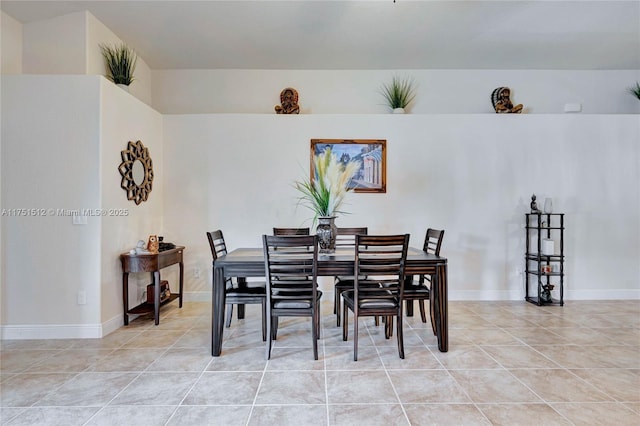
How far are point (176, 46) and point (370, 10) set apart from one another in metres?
2.43

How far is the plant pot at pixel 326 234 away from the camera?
3.06 metres

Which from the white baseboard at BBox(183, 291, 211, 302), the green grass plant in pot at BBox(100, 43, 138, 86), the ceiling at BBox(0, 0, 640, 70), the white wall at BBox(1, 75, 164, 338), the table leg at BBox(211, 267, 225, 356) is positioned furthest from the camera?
the white baseboard at BBox(183, 291, 211, 302)

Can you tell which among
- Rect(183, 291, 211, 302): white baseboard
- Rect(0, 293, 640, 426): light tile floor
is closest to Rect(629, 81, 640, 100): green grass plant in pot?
Rect(0, 293, 640, 426): light tile floor

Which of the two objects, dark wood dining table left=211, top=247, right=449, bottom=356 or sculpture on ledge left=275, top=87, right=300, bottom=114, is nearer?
dark wood dining table left=211, top=247, right=449, bottom=356

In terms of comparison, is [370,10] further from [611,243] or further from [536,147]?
[611,243]

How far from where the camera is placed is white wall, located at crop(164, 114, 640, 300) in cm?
443

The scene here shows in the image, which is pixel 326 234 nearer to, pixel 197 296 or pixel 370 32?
pixel 197 296

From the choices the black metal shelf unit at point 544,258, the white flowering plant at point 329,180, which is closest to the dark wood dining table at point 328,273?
the white flowering plant at point 329,180

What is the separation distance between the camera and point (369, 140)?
446 centimetres

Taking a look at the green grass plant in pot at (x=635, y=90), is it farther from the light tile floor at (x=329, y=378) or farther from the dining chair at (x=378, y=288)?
the dining chair at (x=378, y=288)

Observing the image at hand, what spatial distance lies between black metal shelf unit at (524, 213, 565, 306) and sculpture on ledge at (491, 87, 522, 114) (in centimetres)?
146

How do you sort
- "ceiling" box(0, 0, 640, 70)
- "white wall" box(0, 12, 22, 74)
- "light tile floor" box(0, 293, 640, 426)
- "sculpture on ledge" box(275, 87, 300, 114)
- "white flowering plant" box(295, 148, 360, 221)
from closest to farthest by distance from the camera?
"light tile floor" box(0, 293, 640, 426)
"white flowering plant" box(295, 148, 360, 221)
"white wall" box(0, 12, 22, 74)
"ceiling" box(0, 0, 640, 70)
"sculpture on ledge" box(275, 87, 300, 114)

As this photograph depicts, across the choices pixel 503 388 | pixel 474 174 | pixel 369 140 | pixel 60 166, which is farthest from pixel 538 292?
pixel 60 166

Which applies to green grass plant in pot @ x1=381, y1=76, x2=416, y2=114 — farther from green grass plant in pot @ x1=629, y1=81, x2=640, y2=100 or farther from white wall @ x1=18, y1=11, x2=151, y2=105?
white wall @ x1=18, y1=11, x2=151, y2=105
